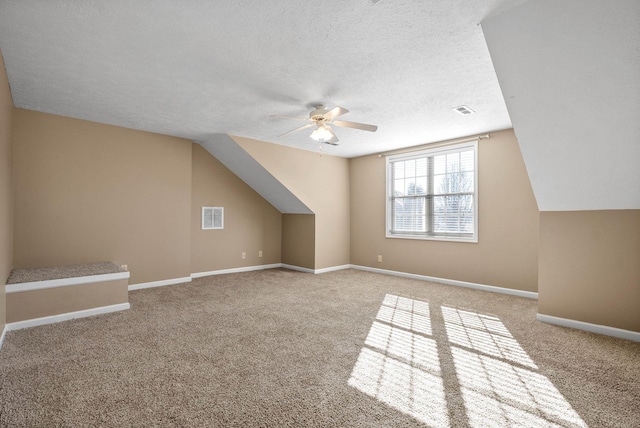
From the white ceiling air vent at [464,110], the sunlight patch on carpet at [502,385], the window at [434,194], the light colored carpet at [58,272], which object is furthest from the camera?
the window at [434,194]

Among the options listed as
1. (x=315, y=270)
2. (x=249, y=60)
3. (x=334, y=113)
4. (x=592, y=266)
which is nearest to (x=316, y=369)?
(x=334, y=113)

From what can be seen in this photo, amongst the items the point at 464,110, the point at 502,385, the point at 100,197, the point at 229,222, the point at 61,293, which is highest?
the point at 464,110

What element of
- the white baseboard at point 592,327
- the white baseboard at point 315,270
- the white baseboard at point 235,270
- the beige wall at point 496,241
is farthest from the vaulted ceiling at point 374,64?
the white baseboard at point 315,270

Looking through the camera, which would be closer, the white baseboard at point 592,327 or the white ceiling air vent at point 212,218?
the white baseboard at point 592,327

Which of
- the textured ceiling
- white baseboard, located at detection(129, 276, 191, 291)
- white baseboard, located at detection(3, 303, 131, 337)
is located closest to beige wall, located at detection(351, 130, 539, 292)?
the textured ceiling

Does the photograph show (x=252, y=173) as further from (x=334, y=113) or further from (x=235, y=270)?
(x=334, y=113)

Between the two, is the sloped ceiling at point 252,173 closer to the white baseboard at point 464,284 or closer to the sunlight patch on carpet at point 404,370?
the white baseboard at point 464,284

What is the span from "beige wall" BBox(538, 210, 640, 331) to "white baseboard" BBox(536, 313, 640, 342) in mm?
40

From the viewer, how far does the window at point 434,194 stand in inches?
198

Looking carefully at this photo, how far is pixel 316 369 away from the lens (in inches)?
92.1

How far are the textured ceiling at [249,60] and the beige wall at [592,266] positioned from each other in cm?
153

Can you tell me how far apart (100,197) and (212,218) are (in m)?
1.81

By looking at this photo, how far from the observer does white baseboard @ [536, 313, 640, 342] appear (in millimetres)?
2988

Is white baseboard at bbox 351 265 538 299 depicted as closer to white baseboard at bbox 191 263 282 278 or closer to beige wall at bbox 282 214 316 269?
beige wall at bbox 282 214 316 269
